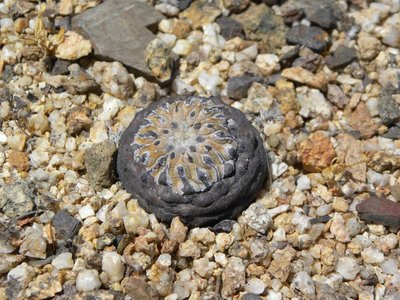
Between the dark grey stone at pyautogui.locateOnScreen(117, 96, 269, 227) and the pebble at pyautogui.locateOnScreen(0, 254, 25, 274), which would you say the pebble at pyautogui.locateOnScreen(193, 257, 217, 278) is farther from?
the pebble at pyautogui.locateOnScreen(0, 254, 25, 274)

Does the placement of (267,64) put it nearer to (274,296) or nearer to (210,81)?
(210,81)

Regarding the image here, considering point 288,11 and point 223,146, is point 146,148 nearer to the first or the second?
point 223,146

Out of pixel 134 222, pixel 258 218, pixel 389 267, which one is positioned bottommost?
pixel 389 267

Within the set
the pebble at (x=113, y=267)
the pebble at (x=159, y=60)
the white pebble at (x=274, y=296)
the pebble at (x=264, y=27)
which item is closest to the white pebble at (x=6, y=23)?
the pebble at (x=159, y=60)

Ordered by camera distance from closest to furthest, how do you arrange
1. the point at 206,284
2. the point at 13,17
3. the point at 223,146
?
the point at 206,284 < the point at 223,146 < the point at 13,17

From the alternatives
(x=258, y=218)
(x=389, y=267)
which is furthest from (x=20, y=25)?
(x=389, y=267)

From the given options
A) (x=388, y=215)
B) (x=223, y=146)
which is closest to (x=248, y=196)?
(x=223, y=146)

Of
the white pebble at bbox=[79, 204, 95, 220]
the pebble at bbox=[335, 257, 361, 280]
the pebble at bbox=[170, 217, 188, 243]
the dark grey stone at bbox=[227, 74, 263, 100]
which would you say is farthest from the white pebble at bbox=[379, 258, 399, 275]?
the white pebble at bbox=[79, 204, 95, 220]
